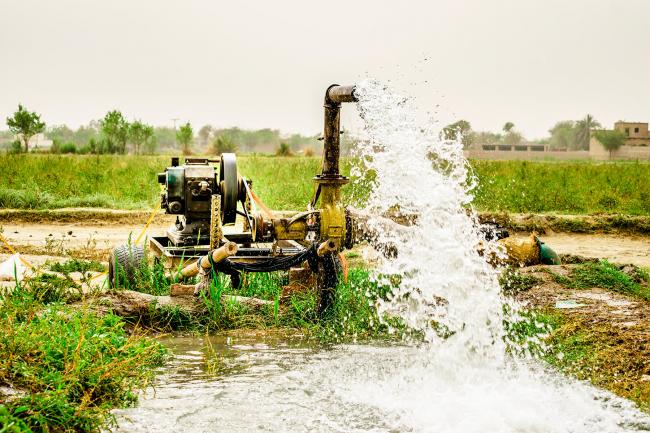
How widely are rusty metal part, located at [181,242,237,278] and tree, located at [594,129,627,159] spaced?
77.9 m

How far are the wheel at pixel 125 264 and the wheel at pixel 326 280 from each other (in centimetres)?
194

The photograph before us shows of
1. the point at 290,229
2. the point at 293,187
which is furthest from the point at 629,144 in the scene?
the point at 290,229

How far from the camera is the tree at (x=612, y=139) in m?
79.4

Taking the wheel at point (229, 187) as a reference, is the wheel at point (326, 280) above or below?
below

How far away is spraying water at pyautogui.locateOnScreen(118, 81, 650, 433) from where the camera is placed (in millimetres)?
4465

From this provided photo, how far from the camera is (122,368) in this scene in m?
4.55

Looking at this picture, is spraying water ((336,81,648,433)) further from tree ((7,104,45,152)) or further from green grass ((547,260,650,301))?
tree ((7,104,45,152))

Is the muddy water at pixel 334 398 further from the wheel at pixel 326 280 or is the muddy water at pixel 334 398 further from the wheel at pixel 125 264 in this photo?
the wheel at pixel 125 264

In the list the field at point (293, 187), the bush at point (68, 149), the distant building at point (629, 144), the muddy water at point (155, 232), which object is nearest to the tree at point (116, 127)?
the bush at point (68, 149)

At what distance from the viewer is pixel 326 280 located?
6.37m

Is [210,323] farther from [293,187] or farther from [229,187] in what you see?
[293,187]

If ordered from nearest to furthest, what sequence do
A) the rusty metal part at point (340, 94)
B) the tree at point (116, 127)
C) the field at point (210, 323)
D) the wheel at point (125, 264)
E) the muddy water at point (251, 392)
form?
the field at point (210, 323) < the muddy water at point (251, 392) < the rusty metal part at point (340, 94) < the wheel at point (125, 264) < the tree at point (116, 127)

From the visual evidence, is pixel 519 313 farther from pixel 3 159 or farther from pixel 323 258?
pixel 3 159

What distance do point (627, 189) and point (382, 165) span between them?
1468cm
